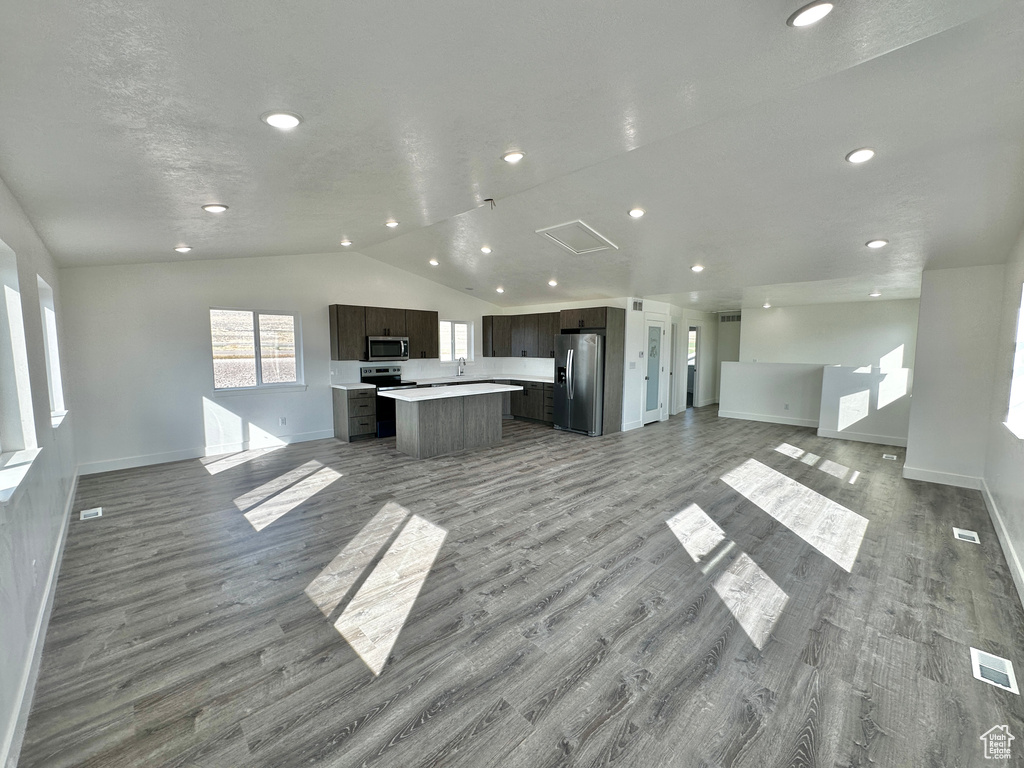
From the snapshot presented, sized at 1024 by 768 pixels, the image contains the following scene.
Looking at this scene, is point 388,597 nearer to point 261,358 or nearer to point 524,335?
point 261,358

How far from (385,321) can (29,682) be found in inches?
225

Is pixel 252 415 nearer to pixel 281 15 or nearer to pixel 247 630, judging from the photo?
pixel 247 630

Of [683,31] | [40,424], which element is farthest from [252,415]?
[683,31]

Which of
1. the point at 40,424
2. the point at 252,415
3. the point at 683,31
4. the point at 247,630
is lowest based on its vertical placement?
the point at 247,630

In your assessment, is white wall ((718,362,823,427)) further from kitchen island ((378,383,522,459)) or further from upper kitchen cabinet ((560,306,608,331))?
kitchen island ((378,383,522,459))

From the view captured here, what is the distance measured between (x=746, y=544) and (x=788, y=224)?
2.80m

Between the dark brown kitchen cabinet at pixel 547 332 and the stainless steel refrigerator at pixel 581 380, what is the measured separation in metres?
0.57

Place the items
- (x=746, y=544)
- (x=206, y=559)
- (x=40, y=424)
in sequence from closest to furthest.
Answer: (x=40, y=424) → (x=206, y=559) → (x=746, y=544)

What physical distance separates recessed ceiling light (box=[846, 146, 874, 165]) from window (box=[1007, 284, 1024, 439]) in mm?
2160

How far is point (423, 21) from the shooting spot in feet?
4.28

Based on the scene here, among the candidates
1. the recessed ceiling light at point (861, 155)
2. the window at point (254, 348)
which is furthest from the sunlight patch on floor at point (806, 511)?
the window at point (254, 348)

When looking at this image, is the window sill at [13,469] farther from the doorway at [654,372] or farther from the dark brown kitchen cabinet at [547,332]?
the doorway at [654,372]

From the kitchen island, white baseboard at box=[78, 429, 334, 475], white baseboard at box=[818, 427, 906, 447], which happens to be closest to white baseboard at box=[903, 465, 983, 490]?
white baseboard at box=[818, 427, 906, 447]

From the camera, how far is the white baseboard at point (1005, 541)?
8.86 ft
